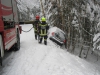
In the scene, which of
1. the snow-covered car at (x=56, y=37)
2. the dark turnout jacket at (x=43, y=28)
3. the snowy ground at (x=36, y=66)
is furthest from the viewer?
the snow-covered car at (x=56, y=37)

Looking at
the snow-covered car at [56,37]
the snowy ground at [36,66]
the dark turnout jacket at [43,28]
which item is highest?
the dark turnout jacket at [43,28]

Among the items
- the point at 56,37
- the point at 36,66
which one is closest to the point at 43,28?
the point at 56,37

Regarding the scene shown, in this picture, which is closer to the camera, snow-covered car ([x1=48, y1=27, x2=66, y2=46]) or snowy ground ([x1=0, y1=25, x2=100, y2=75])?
snowy ground ([x1=0, y1=25, x2=100, y2=75])

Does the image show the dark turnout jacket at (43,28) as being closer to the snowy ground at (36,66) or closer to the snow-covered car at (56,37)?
the snowy ground at (36,66)

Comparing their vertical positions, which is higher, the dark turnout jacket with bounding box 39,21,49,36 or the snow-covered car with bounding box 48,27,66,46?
the dark turnout jacket with bounding box 39,21,49,36

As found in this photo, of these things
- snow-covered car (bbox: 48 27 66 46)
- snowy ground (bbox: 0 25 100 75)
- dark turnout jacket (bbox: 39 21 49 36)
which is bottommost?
snowy ground (bbox: 0 25 100 75)

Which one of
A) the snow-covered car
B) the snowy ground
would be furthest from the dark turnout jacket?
the snow-covered car

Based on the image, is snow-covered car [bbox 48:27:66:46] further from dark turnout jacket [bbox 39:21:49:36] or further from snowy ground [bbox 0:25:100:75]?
snowy ground [bbox 0:25:100:75]

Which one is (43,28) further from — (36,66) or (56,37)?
(36,66)

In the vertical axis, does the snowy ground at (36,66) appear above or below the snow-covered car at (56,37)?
below

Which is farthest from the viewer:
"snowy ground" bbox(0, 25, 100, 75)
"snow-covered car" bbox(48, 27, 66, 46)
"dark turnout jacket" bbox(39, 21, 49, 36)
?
"snow-covered car" bbox(48, 27, 66, 46)

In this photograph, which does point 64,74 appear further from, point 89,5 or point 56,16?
point 56,16

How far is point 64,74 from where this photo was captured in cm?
597

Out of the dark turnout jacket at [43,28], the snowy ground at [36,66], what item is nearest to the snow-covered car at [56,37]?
the dark turnout jacket at [43,28]
